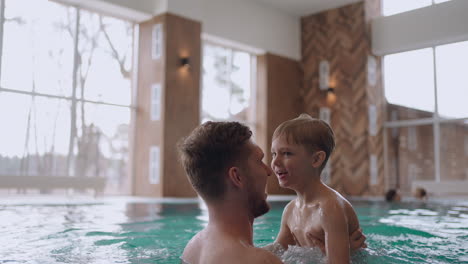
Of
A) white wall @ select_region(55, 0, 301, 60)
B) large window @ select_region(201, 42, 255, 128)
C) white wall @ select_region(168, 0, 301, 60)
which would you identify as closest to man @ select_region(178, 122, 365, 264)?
white wall @ select_region(55, 0, 301, 60)

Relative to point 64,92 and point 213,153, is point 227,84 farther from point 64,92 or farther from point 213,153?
point 213,153

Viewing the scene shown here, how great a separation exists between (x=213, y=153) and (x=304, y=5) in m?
14.2

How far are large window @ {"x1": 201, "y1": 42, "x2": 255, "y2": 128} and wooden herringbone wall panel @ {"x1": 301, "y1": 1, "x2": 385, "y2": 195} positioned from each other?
89.6 inches

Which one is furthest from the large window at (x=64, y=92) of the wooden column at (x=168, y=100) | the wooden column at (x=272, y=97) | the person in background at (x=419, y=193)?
the person in background at (x=419, y=193)

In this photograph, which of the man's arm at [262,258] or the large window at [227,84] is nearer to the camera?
the man's arm at [262,258]

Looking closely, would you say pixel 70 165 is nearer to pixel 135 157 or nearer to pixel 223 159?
pixel 135 157

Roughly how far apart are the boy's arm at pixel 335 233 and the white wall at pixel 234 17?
33.5 ft

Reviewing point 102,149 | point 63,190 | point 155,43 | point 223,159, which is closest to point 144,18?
point 155,43

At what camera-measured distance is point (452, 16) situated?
501 inches

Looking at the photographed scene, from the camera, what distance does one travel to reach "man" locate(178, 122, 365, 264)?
4.76 ft

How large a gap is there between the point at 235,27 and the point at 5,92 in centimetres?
665

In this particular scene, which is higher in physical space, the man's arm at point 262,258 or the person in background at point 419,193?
the man's arm at point 262,258

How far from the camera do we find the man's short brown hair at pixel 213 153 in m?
1.45

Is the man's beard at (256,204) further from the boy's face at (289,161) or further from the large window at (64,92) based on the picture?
the large window at (64,92)
